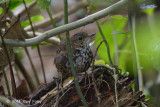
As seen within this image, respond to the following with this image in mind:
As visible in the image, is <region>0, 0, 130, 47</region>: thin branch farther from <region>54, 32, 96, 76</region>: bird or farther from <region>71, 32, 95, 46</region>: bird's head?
<region>71, 32, 95, 46</region>: bird's head

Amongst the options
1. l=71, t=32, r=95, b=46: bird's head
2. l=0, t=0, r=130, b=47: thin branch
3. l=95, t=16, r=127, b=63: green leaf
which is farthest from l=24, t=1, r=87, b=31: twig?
l=0, t=0, r=130, b=47: thin branch

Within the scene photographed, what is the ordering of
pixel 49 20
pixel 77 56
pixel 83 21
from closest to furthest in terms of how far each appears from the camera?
pixel 83 21 → pixel 77 56 → pixel 49 20

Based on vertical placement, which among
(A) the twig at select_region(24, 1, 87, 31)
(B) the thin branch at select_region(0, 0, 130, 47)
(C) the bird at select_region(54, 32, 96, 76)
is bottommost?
(C) the bird at select_region(54, 32, 96, 76)

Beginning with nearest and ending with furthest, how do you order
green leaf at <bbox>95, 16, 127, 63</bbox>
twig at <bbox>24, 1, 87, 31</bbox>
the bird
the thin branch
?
the thin branch, the bird, green leaf at <bbox>95, 16, 127, 63</bbox>, twig at <bbox>24, 1, 87, 31</bbox>

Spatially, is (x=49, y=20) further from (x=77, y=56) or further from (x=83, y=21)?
(x=83, y=21)

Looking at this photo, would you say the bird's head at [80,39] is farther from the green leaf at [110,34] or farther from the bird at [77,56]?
the green leaf at [110,34]

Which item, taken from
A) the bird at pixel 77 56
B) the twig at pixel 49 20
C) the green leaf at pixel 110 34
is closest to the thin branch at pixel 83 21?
the bird at pixel 77 56

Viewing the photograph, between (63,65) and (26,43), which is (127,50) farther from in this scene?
(26,43)

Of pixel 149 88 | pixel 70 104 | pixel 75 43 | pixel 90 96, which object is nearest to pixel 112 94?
pixel 90 96

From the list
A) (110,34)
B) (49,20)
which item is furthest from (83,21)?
(49,20)
